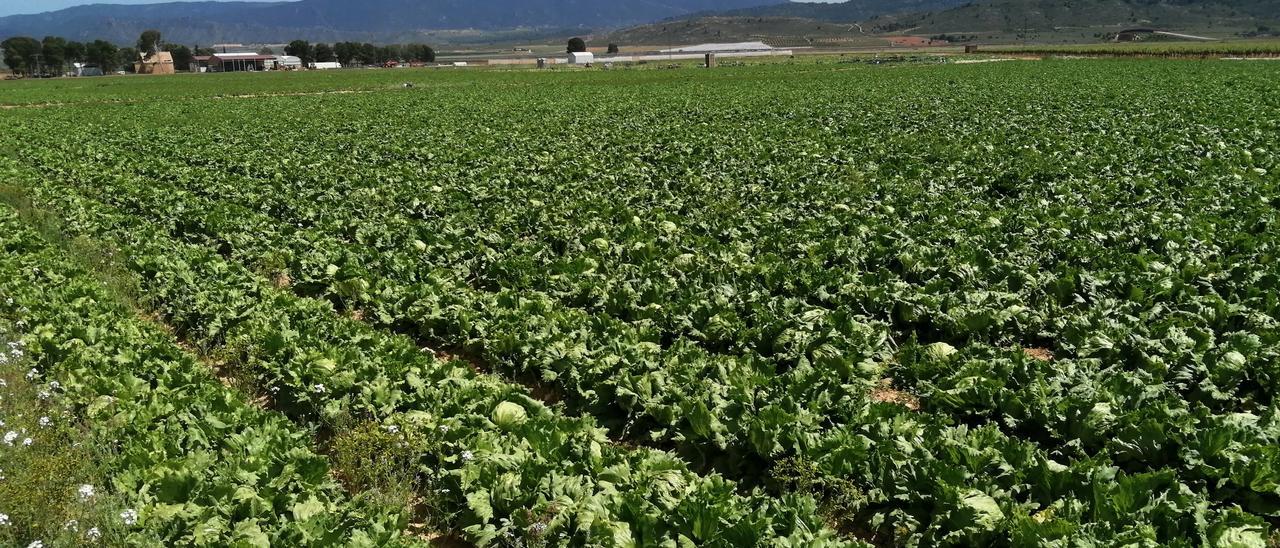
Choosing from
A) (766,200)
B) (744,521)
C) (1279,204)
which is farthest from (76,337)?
(1279,204)

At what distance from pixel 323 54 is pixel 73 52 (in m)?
46.0

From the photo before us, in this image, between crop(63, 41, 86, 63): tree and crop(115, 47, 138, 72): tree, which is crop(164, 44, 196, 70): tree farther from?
crop(63, 41, 86, 63): tree

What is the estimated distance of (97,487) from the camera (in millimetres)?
5809

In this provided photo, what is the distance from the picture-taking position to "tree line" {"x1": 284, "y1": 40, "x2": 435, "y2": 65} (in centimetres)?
17238

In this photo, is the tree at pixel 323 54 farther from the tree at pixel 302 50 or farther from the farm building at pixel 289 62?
the farm building at pixel 289 62

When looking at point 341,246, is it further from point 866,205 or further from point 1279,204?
point 1279,204

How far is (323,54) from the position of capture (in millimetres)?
177875

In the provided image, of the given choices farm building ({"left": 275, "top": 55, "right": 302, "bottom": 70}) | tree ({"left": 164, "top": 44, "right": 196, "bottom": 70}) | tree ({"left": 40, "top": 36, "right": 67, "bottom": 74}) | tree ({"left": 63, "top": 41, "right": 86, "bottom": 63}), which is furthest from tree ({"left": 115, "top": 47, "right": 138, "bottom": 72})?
farm building ({"left": 275, "top": 55, "right": 302, "bottom": 70})

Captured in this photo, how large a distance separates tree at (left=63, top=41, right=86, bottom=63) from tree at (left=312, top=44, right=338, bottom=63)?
42.9m

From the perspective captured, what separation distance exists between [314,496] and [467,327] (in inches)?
147

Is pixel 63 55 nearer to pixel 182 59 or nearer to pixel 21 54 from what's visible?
pixel 21 54

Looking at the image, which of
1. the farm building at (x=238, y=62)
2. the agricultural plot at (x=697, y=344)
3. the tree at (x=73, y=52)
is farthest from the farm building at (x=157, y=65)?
the agricultural plot at (x=697, y=344)

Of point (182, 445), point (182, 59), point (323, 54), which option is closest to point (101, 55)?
point (182, 59)

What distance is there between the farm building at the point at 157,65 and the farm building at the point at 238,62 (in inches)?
582
